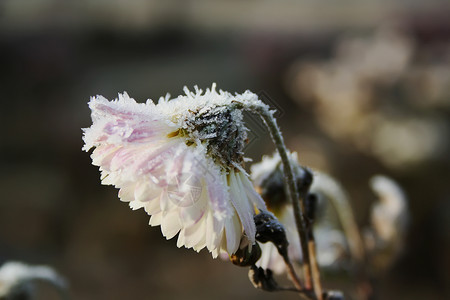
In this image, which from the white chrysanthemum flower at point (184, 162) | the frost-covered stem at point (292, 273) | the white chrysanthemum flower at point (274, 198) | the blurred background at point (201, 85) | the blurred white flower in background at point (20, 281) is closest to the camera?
the white chrysanthemum flower at point (184, 162)

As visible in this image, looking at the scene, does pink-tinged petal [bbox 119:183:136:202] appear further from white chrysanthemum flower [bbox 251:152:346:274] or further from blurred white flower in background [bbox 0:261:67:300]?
blurred white flower in background [bbox 0:261:67:300]

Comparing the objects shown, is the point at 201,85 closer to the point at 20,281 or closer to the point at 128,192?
the point at 20,281

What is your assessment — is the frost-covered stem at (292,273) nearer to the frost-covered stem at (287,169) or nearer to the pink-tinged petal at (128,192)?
the frost-covered stem at (287,169)

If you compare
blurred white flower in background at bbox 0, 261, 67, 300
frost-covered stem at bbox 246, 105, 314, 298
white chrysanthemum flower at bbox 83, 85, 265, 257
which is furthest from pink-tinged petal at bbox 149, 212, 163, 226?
blurred white flower in background at bbox 0, 261, 67, 300

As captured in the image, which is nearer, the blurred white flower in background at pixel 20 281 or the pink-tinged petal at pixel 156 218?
the pink-tinged petal at pixel 156 218

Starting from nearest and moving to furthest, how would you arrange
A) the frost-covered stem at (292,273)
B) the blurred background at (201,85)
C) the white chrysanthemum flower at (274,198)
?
the frost-covered stem at (292,273)
the white chrysanthemum flower at (274,198)
the blurred background at (201,85)

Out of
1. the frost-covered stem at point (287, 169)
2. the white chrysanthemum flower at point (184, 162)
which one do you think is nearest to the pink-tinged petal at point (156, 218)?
the white chrysanthemum flower at point (184, 162)
